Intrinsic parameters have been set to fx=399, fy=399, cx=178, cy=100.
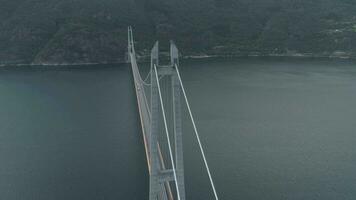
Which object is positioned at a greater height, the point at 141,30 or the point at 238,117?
the point at 141,30

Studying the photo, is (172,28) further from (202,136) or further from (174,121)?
(174,121)

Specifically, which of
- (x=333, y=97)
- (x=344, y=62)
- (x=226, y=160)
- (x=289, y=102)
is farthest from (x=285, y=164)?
(x=344, y=62)

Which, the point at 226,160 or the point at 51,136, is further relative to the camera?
the point at 51,136

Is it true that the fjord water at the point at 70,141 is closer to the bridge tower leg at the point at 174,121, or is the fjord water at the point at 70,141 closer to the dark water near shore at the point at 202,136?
the dark water near shore at the point at 202,136

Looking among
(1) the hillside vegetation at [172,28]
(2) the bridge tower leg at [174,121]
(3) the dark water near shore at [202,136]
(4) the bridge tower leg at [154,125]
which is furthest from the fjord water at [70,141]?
(1) the hillside vegetation at [172,28]

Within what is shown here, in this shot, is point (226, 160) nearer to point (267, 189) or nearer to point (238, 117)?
point (267, 189)

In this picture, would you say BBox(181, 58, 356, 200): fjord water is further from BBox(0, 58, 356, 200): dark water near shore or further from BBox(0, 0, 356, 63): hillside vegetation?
BBox(0, 0, 356, 63): hillside vegetation

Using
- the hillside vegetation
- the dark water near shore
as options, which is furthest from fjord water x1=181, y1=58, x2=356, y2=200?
the hillside vegetation
